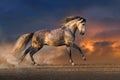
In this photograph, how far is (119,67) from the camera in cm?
2544

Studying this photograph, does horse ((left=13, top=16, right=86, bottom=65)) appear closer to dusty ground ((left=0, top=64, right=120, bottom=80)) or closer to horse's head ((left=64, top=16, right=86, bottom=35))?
horse's head ((left=64, top=16, right=86, bottom=35))

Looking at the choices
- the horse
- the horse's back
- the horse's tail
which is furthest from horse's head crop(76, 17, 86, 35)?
the horse's tail

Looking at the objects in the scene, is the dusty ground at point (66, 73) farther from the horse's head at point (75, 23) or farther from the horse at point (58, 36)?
the horse's head at point (75, 23)

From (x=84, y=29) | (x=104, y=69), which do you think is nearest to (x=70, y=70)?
(x=104, y=69)

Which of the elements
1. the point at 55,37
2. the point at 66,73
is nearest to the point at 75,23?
A: the point at 55,37

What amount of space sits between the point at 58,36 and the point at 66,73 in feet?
15.3

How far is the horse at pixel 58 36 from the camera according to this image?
28986 millimetres

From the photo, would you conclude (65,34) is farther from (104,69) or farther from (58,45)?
(104,69)

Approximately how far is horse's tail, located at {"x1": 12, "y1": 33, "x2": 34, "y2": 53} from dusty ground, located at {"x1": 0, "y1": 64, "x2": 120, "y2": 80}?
379 cm

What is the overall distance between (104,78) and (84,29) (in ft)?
19.7

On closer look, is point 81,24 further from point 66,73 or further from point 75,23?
point 66,73

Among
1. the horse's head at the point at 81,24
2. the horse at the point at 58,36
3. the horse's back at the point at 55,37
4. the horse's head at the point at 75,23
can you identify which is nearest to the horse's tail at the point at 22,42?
the horse at the point at 58,36

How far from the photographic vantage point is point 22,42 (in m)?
30.7

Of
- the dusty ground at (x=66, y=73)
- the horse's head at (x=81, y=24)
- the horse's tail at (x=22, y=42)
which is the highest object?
the horse's head at (x=81, y=24)
